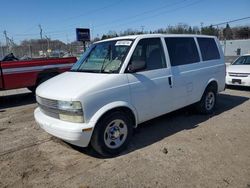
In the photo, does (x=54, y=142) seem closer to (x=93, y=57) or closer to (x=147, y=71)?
(x=93, y=57)

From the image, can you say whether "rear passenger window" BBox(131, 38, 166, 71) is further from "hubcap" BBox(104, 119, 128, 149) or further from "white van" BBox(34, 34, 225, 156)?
"hubcap" BBox(104, 119, 128, 149)

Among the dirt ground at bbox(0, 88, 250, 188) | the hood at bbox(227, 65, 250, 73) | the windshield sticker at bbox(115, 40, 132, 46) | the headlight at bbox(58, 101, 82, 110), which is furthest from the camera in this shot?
the hood at bbox(227, 65, 250, 73)

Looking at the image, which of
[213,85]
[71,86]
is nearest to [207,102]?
[213,85]

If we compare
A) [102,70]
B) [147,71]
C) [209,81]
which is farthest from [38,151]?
[209,81]

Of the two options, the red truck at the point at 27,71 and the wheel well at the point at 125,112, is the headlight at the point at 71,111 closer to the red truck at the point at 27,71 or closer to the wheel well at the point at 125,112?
the wheel well at the point at 125,112

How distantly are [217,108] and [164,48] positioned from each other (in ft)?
10.1

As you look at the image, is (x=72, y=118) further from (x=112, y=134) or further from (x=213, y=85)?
(x=213, y=85)

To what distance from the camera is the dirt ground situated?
11.3 feet

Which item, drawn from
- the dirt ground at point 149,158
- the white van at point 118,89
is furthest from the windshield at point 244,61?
the white van at point 118,89

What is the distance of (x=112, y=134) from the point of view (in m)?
4.16

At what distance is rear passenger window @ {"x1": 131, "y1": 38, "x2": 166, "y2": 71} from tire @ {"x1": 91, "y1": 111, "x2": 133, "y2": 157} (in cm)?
110

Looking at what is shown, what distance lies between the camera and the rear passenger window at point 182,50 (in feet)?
16.8

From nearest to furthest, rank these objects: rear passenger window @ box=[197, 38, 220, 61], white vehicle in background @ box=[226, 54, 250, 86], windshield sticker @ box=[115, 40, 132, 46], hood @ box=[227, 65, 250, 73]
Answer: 1. windshield sticker @ box=[115, 40, 132, 46]
2. rear passenger window @ box=[197, 38, 220, 61]
3. white vehicle in background @ box=[226, 54, 250, 86]
4. hood @ box=[227, 65, 250, 73]

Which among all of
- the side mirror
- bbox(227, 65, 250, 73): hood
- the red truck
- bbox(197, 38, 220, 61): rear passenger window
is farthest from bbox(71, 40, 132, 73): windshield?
bbox(227, 65, 250, 73): hood
